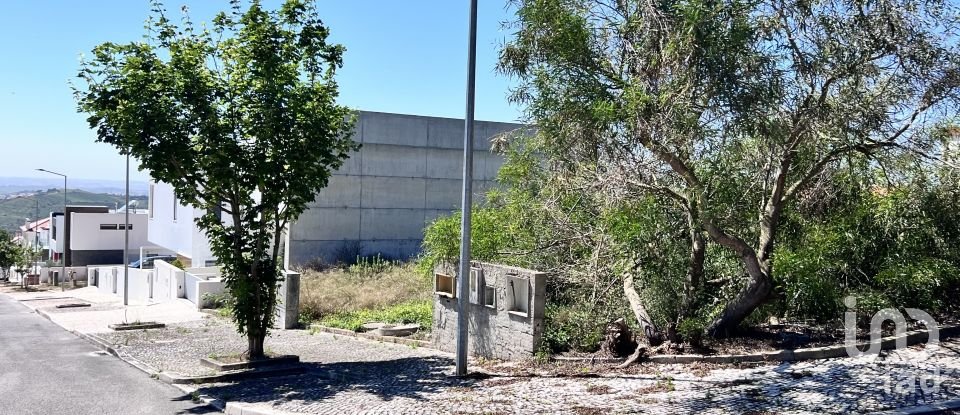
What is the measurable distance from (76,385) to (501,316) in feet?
22.3

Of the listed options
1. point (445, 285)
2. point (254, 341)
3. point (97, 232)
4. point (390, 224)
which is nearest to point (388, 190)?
point (390, 224)

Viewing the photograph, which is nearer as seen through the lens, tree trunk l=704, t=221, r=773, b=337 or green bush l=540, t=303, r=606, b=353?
tree trunk l=704, t=221, r=773, b=337

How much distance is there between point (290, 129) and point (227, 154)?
3.50 feet

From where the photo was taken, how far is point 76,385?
11.9 metres

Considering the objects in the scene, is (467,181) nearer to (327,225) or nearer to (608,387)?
(608,387)

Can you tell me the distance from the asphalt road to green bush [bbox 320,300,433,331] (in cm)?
495

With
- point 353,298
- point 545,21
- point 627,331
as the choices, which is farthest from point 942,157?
point 353,298

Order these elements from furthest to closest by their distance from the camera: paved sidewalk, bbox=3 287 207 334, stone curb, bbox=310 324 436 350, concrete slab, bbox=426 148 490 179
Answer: concrete slab, bbox=426 148 490 179 < paved sidewalk, bbox=3 287 207 334 < stone curb, bbox=310 324 436 350

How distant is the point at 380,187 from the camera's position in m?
31.6

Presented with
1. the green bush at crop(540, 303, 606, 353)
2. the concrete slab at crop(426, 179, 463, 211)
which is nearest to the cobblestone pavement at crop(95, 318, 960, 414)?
the green bush at crop(540, 303, 606, 353)

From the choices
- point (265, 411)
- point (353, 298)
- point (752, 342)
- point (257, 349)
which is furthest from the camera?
point (353, 298)

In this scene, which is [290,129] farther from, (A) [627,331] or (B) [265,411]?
(A) [627,331]

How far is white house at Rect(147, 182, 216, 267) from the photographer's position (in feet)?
131

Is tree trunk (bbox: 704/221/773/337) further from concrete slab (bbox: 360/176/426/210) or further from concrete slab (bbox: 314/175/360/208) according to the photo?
concrete slab (bbox: 360/176/426/210)
